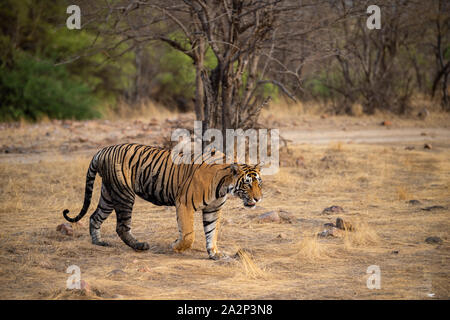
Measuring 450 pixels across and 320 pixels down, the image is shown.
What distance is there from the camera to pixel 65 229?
716 cm

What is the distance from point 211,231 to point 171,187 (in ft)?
2.19

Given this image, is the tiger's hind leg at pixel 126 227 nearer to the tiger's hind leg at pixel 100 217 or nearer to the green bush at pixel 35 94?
the tiger's hind leg at pixel 100 217

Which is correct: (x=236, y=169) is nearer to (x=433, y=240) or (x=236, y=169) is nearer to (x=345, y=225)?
(x=345, y=225)

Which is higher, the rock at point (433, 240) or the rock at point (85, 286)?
the rock at point (433, 240)

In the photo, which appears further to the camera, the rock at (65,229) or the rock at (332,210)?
the rock at (332,210)

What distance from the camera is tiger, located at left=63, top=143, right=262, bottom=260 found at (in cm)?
607

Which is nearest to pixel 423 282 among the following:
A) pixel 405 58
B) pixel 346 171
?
pixel 346 171

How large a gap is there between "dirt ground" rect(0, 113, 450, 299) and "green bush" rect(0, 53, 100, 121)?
570 centimetres

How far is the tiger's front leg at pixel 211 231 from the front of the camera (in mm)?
6191

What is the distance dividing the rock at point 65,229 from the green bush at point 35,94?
12.5 meters

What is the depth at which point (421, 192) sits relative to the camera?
9.51m

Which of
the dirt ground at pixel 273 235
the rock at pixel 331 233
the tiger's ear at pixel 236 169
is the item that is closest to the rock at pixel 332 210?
the dirt ground at pixel 273 235
